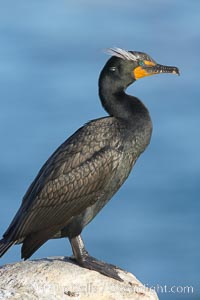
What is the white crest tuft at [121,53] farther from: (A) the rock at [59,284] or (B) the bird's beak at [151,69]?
(A) the rock at [59,284]

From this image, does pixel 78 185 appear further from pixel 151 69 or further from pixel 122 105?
pixel 151 69

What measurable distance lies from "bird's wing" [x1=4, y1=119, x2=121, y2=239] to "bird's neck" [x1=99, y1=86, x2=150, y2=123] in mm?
470

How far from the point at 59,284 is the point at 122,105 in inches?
80.7

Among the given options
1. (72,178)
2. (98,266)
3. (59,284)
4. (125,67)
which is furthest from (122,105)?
(59,284)

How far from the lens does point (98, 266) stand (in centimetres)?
1038

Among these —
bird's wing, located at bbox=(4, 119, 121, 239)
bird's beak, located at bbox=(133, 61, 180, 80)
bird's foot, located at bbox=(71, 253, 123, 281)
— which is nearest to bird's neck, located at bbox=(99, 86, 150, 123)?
bird's beak, located at bbox=(133, 61, 180, 80)

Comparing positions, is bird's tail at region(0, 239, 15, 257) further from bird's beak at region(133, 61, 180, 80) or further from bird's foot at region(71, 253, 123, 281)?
bird's beak at region(133, 61, 180, 80)

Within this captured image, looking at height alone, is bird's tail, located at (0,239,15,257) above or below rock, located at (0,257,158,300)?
above

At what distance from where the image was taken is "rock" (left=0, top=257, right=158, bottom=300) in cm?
971

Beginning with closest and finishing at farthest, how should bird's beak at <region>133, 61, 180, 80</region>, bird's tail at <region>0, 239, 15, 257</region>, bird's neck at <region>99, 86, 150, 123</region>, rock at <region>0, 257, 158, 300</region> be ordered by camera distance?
rock at <region>0, 257, 158, 300</region>, bird's tail at <region>0, 239, 15, 257</region>, bird's neck at <region>99, 86, 150, 123</region>, bird's beak at <region>133, 61, 180, 80</region>

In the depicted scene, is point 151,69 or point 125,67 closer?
point 125,67

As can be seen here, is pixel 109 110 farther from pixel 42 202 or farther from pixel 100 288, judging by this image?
pixel 100 288

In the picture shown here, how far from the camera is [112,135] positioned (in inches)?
411

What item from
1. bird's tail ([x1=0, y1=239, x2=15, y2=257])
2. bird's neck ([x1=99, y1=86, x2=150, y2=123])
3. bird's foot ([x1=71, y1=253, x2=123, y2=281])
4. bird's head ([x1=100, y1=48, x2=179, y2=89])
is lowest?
bird's foot ([x1=71, y1=253, x2=123, y2=281])
